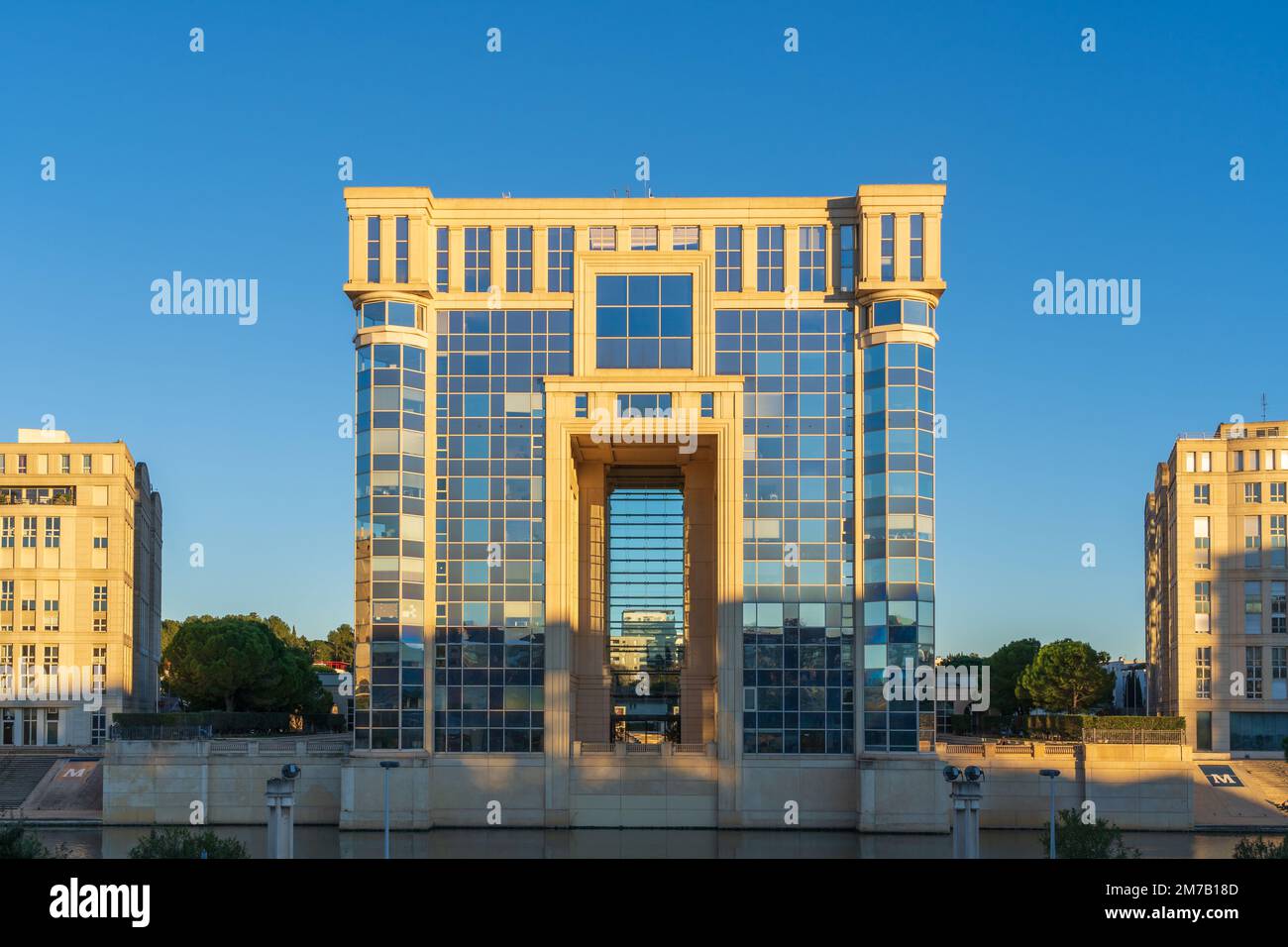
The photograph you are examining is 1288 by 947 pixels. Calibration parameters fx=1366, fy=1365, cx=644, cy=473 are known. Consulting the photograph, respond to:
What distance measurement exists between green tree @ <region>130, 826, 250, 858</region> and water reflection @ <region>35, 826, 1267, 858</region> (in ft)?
72.3

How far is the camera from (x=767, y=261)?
7956cm

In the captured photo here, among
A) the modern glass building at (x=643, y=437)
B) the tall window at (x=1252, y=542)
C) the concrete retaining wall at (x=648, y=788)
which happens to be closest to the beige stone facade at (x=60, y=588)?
the concrete retaining wall at (x=648, y=788)

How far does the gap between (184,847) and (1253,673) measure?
10848 cm

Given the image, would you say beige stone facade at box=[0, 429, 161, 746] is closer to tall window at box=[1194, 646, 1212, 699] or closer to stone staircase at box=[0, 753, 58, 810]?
stone staircase at box=[0, 753, 58, 810]

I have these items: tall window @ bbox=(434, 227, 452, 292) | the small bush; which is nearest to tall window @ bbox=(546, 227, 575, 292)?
tall window @ bbox=(434, 227, 452, 292)

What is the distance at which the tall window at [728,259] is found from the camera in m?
79.2

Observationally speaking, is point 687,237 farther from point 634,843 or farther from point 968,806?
point 968,806

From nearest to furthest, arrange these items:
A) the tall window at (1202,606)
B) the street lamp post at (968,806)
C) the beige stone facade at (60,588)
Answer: the street lamp post at (968,806) < the beige stone facade at (60,588) < the tall window at (1202,606)

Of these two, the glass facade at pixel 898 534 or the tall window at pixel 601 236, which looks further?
the tall window at pixel 601 236

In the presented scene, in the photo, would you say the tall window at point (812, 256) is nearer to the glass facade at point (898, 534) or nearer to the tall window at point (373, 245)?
the glass facade at point (898, 534)

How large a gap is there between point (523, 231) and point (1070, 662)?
255 feet

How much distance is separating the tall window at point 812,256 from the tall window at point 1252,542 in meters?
66.7

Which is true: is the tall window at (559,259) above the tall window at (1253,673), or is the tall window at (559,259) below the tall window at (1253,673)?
above
